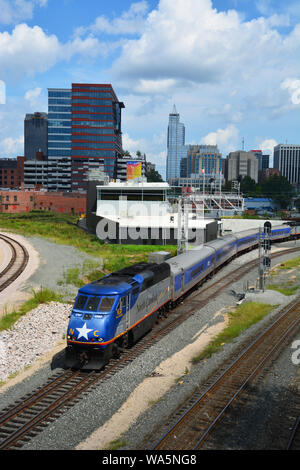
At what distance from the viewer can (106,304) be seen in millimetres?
16656

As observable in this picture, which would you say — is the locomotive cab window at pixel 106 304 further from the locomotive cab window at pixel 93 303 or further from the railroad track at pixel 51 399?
the railroad track at pixel 51 399

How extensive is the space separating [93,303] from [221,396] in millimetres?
6304

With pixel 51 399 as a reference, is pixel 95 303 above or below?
above

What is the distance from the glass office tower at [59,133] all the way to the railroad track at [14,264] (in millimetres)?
125558

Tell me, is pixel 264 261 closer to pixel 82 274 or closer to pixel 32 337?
pixel 82 274

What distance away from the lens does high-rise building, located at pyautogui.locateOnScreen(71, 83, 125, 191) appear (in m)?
160

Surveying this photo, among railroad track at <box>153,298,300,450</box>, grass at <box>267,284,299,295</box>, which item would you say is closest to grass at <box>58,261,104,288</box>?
grass at <box>267,284,299,295</box>

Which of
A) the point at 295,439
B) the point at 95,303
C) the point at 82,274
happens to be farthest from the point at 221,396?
the point at 82,274

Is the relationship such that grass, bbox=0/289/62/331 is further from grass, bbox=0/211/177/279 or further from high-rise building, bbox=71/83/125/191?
high-rise building, bbox=71/83/125/191

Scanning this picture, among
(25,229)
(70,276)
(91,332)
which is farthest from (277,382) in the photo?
(25,229)

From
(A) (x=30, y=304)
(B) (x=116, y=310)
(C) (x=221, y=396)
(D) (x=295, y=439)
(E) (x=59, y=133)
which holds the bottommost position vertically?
(C) (x=221, y=396)

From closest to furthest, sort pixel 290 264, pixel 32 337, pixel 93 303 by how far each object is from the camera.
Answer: pixel 93 303, pixel 32 337, pixel 290 264

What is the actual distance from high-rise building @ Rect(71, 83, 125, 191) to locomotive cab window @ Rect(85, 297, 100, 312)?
147666 mm
